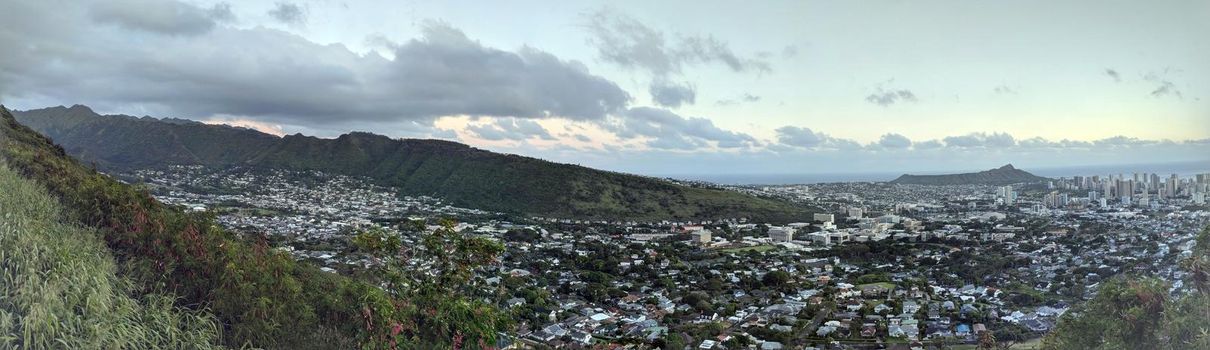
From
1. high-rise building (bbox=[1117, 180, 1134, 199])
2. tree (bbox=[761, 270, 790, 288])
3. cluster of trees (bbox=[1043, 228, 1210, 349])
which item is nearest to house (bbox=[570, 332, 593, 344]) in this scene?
cluster of trees (bbox=[1043, 228, 1210, 349])

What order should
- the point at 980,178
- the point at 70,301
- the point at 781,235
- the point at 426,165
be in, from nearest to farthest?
the point at 70,301, the point at 781,235, the point at 426,165, the point at 980,178

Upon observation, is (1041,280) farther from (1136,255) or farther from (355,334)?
(355,334)

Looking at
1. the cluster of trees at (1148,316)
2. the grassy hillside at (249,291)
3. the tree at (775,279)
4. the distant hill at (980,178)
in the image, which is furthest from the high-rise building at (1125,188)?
the grassy hillside at (249,291)

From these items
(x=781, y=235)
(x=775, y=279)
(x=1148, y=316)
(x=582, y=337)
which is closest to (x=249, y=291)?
(x=1148, y=316)

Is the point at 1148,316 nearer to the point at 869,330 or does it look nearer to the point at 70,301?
the point at 70,301

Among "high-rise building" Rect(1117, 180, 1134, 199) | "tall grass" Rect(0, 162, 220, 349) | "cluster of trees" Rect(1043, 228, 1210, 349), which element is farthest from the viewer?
"high-rise building" Rect(1117, 180, 1134, 199)

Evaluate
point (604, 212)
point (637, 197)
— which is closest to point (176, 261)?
point (604, 212)

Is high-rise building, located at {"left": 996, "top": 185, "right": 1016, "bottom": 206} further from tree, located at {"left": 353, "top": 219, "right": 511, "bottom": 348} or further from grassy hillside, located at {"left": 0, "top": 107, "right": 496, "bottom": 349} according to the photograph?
grassy hillside, located at {"left": 0, "top": 107, "right": 496, "bottom": 349}

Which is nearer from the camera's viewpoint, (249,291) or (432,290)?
(249,291)
